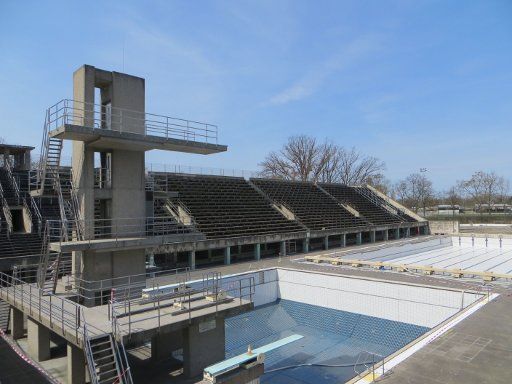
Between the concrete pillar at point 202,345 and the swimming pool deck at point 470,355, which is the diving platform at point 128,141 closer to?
the concrete pillar at point 202,345

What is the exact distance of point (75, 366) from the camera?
768 centimetres

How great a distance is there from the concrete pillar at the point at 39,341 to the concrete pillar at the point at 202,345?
12.7 feet

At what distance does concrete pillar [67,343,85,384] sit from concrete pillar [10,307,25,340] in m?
3.98

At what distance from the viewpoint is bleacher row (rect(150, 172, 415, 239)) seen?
22334 mm

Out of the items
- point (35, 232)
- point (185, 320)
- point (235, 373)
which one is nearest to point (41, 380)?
point (185, 320)

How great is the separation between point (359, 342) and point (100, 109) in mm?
10332

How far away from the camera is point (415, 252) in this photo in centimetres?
2641

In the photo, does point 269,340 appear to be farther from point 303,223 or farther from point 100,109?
point 303,223

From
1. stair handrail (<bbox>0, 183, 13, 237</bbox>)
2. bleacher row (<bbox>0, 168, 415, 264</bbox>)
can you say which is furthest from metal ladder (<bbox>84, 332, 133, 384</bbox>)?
stair handrail (<bbox>0, 183, 13, 237</bbox>)

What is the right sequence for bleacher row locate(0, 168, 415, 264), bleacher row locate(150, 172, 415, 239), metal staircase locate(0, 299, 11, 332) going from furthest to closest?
bleacher row locate(150, 172, 415, 239) → bleacher row locate(0, 168, 415, 264) → metal staircase locate(0, 299, 11, 332)

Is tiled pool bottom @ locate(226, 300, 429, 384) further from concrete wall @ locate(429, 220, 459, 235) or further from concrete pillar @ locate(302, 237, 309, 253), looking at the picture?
concrete wall @ locate(429, 220, 459, 235)

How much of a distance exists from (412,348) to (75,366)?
6798 millimetres

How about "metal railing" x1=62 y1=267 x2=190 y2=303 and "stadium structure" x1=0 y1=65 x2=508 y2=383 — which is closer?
"stadium structure" x1=0 y1=65 x2=508 y2=383

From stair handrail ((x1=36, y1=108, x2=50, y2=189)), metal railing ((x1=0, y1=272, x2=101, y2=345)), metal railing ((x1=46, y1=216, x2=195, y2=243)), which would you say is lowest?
metal railing ((x1=0, y1=272, x2=101, y2=345))
